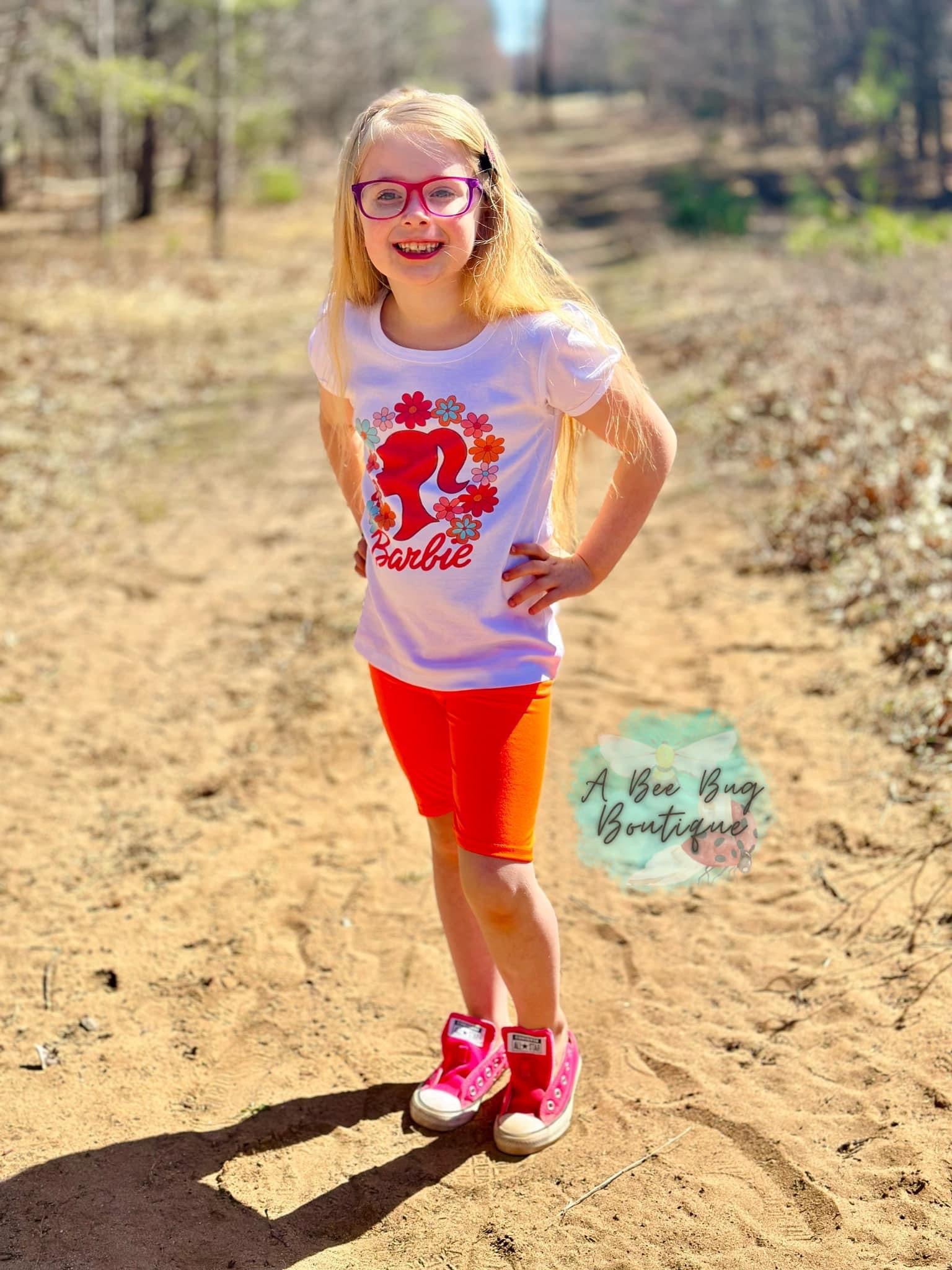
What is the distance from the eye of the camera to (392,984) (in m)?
2.84

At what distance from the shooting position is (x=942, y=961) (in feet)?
8.87

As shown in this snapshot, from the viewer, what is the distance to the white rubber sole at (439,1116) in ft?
7.61

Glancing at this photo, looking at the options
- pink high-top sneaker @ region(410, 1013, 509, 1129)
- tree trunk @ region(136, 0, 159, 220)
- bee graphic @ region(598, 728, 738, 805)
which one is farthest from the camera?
tree trunk @ region(136, 0, 159, 220)

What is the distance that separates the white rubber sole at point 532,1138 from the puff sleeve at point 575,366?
1.35 meters

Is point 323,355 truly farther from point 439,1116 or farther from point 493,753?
point 439,1116

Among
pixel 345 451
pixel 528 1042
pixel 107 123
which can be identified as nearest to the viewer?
pixel 528 1042

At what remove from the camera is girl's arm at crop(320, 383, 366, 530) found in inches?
89.1

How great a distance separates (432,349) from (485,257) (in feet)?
0.56

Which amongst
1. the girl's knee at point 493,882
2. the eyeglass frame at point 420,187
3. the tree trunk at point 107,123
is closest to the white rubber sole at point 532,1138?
the girl's knee at point 493,882

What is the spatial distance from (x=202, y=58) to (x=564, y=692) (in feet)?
47.1

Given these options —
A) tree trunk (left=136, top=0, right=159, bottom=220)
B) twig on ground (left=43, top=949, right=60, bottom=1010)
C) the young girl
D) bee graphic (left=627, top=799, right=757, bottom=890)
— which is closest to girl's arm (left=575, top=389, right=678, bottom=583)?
the young girl

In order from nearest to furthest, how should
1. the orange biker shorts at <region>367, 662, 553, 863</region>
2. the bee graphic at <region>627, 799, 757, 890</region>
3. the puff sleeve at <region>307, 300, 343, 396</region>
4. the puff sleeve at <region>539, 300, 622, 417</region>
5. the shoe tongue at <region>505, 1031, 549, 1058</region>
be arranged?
the puff sleeve at <region>539, 300, 622, 417</region>, the orange biker shorts at <region>367, 662, 553, 863</region>, the puff sleeve at <region>307, 300, 343, 396</region>, the shoe tongue at <region>505, 1031, 549, 1058</region>, the bee graphic at <region>627, 799, 757, 890</region>

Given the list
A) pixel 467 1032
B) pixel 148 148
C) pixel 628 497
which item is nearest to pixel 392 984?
pixel 467 1032

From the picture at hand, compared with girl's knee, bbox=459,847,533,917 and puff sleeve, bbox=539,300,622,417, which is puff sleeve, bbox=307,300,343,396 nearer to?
puff sleeve, bbox=539,300,622,417
